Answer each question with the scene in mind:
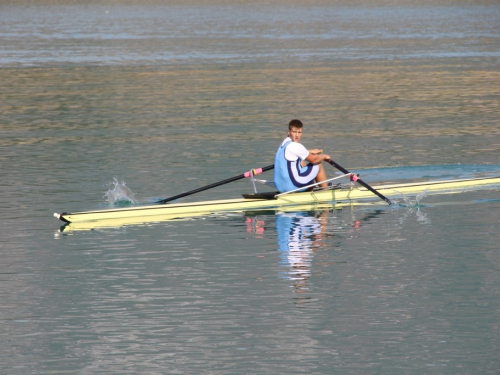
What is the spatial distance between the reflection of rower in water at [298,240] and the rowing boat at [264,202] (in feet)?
1.72

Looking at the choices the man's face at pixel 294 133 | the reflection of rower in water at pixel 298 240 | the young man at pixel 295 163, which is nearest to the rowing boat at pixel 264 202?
the young man at pixel 295 163

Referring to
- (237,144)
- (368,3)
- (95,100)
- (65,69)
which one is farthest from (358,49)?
(368,3)

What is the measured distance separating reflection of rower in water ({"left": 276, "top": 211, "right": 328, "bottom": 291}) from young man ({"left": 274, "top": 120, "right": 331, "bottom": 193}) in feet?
2.43

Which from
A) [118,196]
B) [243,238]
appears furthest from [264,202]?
[118,196]

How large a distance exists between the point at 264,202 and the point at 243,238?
2.24m

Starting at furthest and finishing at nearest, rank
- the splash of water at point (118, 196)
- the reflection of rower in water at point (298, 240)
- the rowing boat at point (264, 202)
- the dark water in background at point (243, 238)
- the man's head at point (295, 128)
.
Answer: the splash of water at point (118, 196) → the man's head at point (295, 128) → the rowing boat at point (264, 202) → the reflection of rower in water at point (298, 240) → the dark water in background at point (243, 238)

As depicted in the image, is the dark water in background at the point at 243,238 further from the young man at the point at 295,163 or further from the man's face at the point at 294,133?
the man's face at the point at 294,133

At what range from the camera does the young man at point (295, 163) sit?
58.2 ft

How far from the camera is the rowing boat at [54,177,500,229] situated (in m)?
16.8

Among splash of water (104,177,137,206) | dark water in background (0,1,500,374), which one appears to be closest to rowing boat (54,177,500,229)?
dark water in background (0,1,500,374)

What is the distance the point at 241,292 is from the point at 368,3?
13043cm

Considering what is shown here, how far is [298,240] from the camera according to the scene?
15469mm

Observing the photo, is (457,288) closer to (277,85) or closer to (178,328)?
(178,328)

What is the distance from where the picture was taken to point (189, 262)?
14.2m
